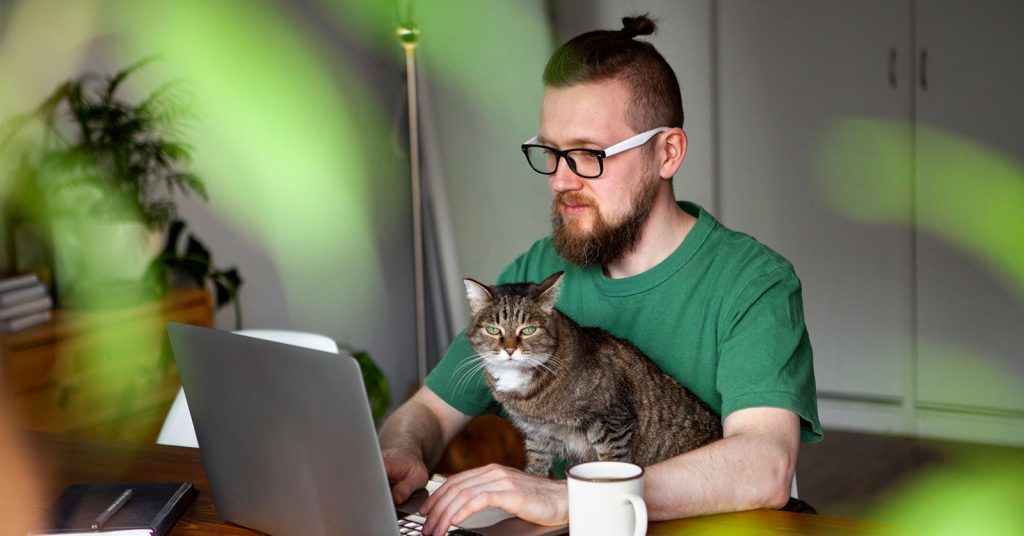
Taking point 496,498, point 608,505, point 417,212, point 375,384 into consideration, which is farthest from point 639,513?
point 417,212

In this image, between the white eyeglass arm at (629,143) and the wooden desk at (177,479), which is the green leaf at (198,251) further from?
the white eyeglass arm at (629,143)

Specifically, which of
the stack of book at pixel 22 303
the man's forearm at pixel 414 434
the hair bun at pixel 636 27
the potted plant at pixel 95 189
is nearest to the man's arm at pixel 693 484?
the man's forearm at pixel 414 434

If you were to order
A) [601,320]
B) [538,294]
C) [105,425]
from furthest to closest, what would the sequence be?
[105,425]
[601,320]
[538,294]

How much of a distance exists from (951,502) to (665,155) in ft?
8.27

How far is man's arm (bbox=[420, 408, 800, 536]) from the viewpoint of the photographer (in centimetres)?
123

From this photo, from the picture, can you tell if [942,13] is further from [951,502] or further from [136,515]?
[136,515]

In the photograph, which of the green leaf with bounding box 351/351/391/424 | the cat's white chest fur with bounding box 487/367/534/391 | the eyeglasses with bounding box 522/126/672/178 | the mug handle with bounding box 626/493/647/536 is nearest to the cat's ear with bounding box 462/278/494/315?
the cat's white chest fur with bounding box 487/367/534/391

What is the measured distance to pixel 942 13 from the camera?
3887mm

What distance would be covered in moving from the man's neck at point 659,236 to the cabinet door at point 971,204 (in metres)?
2.54

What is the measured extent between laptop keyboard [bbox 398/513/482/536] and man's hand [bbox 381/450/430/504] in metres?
0.10

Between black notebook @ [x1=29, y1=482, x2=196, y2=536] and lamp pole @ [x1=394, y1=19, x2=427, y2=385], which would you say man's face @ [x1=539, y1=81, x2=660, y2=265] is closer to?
black notebook @ [x1=29, y1=482, x2=196, y2=536]

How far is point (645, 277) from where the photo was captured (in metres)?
1.79

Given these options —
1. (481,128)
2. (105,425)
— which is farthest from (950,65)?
(105,425)

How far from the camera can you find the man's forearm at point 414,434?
161 centimetres
